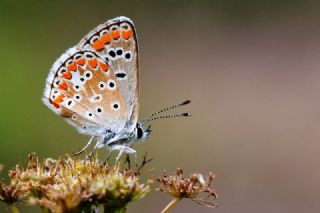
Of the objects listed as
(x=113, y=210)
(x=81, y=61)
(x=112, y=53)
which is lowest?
(x=113, y=210)

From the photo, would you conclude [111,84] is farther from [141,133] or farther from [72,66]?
[141,133]

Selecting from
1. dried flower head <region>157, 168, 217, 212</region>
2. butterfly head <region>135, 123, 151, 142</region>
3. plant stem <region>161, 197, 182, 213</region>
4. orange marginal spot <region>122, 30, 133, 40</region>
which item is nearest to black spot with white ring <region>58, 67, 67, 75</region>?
orange marginal spot <region>122, 30, 133, 40</region>

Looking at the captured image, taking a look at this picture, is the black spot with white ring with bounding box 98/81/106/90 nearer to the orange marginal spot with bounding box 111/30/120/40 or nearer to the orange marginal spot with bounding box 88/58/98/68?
the orange marginal spot with bounding box 88/58/98/68

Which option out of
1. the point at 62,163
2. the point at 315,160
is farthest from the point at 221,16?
the point at 62,163

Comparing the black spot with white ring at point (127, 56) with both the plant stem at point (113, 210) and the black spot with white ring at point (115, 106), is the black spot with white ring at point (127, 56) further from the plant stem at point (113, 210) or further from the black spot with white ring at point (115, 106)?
the plant stem at point (113, 210)

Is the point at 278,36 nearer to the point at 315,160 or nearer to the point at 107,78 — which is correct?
the point at 315,160

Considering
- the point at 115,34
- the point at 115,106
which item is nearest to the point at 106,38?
the point at 115,34
